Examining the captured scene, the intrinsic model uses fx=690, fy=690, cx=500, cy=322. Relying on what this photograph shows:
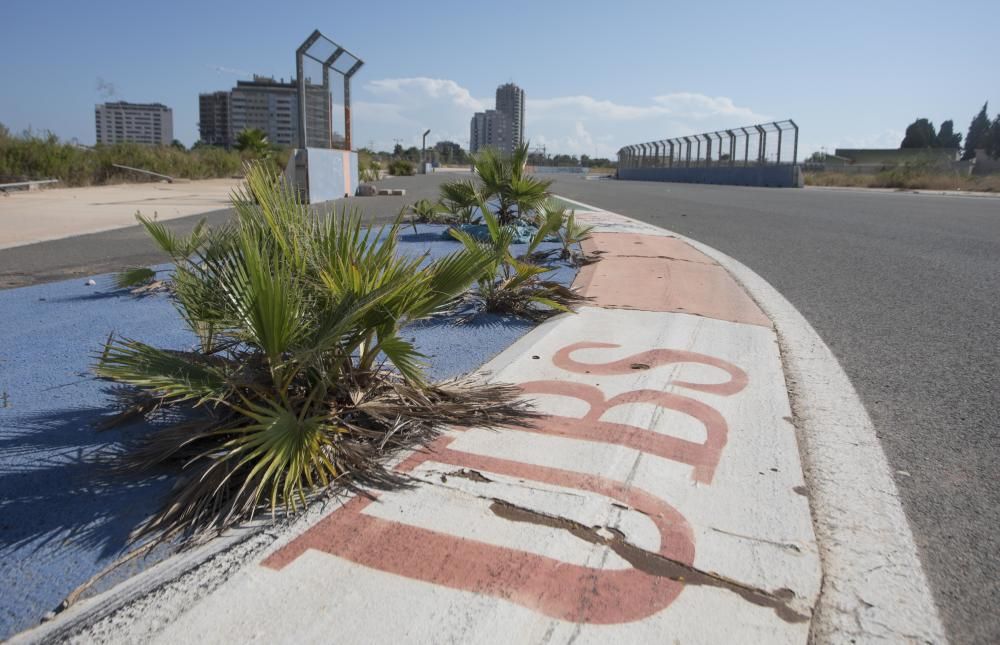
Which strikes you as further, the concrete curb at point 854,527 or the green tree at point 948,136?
the green tree at point 948,136

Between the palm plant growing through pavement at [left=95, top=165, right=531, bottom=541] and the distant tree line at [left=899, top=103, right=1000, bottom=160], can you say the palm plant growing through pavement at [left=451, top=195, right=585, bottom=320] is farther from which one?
the distant tree line at [left=899, top=103, right=1000, bottom=160]

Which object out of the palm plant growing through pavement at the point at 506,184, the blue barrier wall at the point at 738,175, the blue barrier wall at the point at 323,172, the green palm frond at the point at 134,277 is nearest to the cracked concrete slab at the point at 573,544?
the green palm frond at the point at 134,277

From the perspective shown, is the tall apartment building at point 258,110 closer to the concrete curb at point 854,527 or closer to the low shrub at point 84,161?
the low shrub at point 84,161

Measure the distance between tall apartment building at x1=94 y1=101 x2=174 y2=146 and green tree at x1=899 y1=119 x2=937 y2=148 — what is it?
120577mm

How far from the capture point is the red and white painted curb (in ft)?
5.74

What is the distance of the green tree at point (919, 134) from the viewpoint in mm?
93250

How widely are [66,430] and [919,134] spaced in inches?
4411

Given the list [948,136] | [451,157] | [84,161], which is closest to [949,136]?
[948,136]

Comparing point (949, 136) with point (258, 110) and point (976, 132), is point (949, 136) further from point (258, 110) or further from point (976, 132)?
point (258, 110)

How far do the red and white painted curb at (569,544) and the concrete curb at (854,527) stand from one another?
6cm

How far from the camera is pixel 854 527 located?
7.32ft

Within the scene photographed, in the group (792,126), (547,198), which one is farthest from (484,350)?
(792,126)

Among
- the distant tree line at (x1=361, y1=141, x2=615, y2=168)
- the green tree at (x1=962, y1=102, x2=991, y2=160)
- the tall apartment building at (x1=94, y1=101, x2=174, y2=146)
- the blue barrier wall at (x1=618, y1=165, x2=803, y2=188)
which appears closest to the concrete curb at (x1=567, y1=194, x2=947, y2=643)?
the blue barrier wall at (x1=618, y1=165, x2=803, y2=188)

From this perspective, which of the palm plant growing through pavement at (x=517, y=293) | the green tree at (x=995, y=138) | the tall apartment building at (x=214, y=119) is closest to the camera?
the palm plant growing through pavement at (x=517, y=293)
